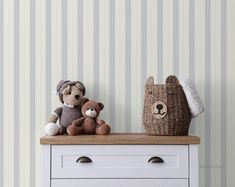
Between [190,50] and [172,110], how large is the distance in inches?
17.5

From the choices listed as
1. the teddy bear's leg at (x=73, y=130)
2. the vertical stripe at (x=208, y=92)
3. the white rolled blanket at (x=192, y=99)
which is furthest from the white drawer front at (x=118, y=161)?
the vertical stripe at (x=208, y=92)

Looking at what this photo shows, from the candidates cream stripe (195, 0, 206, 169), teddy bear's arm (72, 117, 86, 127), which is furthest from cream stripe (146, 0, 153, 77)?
teddy bear's arm (72, 117, 86, 127)

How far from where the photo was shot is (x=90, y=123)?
232 centimetres

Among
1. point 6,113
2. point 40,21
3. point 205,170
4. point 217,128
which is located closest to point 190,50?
point 217,128

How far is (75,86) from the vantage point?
2.39 m

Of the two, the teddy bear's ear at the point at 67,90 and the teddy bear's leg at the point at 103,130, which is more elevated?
the teddy bear's ear at the point at 67,90

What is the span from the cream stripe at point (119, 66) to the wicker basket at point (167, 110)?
27cm

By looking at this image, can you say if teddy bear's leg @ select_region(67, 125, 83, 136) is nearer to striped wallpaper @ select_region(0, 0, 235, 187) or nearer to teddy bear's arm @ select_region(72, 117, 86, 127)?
teddy bear's arm @ select_region(72, 117, 86, 127)

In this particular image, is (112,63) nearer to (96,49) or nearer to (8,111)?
(96,49)

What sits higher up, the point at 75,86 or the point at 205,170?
the point at 75,86

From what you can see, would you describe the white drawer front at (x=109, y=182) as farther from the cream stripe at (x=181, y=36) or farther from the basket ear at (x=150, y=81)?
the cream stripe at (x=181, y=36)

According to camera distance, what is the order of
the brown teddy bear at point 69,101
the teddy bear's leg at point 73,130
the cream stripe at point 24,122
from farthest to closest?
1. the cream stripe at point 24,122
2. the brown teddy bear at point 69,101
3. the teddy bear's leg at point 73,130

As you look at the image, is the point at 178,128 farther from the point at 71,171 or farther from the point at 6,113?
the point at 6,113

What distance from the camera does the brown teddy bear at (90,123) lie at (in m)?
2.28
